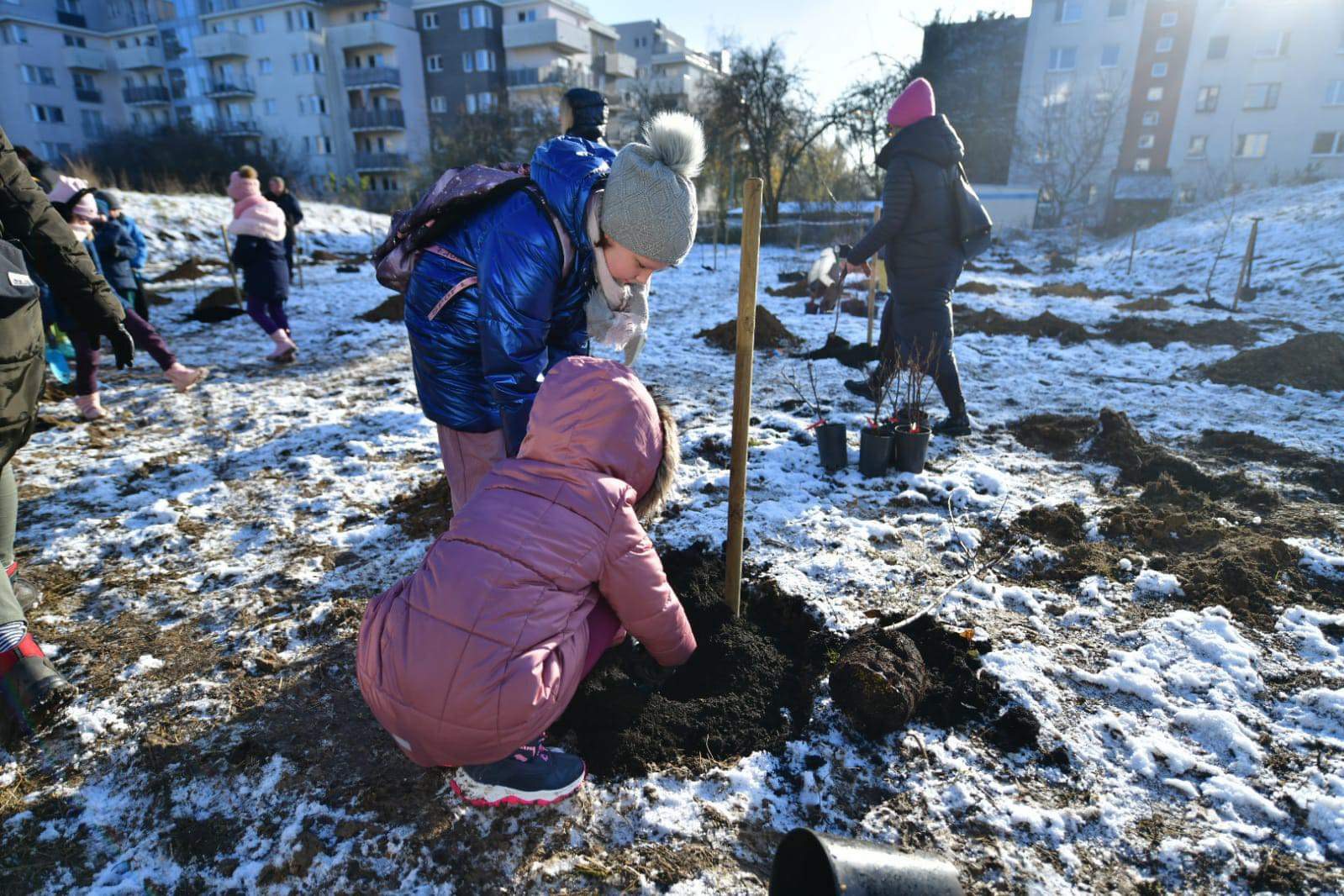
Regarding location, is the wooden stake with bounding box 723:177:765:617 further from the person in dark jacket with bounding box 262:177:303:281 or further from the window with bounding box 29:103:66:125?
the window with bounding box 29:103:66:125

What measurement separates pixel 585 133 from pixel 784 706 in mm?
4343

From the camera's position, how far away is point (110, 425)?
4578 millimetres

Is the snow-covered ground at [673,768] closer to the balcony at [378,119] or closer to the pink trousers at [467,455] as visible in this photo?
the pink trousers at [467,455]

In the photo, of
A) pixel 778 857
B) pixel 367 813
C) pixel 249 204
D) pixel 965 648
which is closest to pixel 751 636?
pixel 965 648

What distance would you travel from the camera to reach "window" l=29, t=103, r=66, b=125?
35219mm

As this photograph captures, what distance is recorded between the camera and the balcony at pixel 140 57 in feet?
122

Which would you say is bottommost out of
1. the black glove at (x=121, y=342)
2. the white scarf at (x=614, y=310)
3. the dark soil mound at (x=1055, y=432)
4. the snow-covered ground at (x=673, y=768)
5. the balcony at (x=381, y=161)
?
the snow-covered ground at (x=673, y=768)

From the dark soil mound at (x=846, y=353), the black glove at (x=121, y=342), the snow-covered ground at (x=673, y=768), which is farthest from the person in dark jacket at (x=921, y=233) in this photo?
the black glove at (x=121, y=342)

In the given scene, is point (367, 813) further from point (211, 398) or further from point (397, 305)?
point (397, 305)

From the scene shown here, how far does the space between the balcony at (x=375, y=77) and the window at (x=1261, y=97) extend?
1579 inches

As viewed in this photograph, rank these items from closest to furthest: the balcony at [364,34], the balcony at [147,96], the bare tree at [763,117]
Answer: the bare tree at [763,117] → the balcony at [364,34] → the balcony at [147,96]

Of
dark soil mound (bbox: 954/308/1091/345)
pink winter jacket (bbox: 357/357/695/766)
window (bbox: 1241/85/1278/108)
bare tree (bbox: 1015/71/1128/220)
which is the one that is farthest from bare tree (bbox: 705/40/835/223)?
pink winter jacket (bbox: 357/357/695/766)

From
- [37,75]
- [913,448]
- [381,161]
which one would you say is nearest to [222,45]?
[381,161]

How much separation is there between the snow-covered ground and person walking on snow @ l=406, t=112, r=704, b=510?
1.07m
